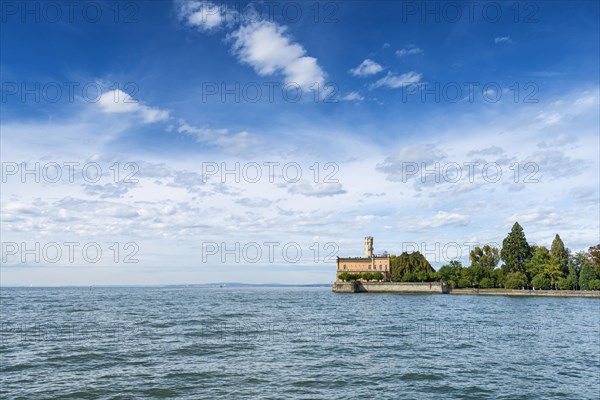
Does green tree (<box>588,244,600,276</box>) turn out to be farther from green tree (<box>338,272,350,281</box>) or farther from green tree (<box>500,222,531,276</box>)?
green tree (<box>338,272,350,281</box>)

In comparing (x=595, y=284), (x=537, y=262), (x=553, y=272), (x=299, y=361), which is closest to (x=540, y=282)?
(x=553, y=272)

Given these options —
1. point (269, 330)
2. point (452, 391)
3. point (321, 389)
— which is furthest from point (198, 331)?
point (452, 391)

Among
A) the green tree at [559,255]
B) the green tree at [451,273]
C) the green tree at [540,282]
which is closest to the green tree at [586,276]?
the green tree at [559,255]

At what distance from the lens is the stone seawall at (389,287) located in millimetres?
130625

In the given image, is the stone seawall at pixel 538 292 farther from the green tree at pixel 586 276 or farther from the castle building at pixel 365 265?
the castle building at pixel 365 265

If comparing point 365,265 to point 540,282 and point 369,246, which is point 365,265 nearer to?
point 369,246

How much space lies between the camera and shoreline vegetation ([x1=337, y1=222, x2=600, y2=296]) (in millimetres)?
113812

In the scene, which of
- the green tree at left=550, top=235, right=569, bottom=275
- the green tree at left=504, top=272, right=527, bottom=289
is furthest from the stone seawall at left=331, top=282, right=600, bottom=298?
the green tree at left=550, top=235, right=569, bottom=275

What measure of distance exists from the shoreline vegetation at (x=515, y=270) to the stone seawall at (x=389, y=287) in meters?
3.13

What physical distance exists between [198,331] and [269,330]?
6595 mm

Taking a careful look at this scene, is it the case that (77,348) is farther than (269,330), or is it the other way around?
(269,330)

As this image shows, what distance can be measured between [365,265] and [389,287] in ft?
54.5

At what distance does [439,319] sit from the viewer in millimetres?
55031

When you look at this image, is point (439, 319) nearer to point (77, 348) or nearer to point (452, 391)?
point (452, 391)
